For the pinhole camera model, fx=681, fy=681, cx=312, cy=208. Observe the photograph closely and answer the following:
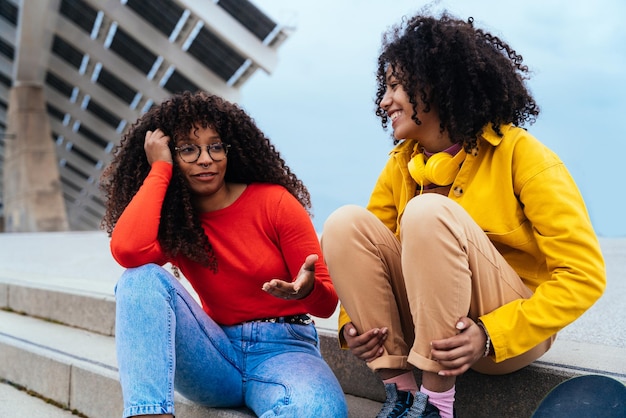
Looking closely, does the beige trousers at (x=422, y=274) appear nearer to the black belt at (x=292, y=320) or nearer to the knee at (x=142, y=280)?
the black belt at (x=292, y=320)

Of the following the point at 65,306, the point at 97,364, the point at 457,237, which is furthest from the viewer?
the point at 65,306

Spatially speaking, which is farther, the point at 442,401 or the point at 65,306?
the point at 65,306

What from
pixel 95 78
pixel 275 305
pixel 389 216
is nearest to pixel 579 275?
pixel 389 216

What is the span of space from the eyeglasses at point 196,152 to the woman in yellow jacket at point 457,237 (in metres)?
0.58

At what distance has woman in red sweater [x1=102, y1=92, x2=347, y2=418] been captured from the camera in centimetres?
205

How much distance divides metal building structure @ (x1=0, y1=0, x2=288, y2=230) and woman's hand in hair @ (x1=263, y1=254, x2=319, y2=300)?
11849 mm

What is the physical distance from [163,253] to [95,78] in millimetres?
17437

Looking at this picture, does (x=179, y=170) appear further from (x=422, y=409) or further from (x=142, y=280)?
(x=422, y=409)

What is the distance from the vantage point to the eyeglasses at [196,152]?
2.46 metres

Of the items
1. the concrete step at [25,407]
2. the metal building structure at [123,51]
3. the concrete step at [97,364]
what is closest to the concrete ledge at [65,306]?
the concrete step at [97,364]

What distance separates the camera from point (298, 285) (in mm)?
2047

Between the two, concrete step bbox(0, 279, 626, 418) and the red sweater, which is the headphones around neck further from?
concrete step bbox(0, 279, 626, 418)

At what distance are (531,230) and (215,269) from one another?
1.06m

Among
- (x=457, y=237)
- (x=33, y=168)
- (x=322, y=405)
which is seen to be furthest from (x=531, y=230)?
(x=33, y=168)
